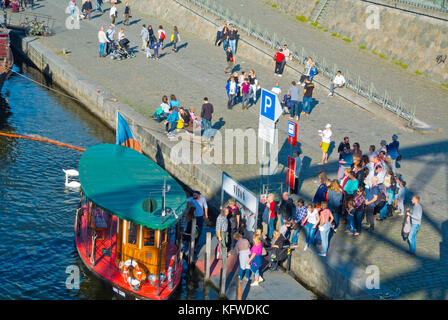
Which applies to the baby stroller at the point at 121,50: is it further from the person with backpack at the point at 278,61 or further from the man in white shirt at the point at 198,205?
the man in white shirt at the point at 198,205

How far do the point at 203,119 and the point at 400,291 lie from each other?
11508 millimetres

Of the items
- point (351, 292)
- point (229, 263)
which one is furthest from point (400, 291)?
point (229, 263)

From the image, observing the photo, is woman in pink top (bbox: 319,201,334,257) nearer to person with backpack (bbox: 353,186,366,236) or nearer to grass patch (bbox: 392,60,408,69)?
person with backpack (bbox: 353,186,366,236)

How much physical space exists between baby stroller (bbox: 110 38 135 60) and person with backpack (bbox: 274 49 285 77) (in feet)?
26.9

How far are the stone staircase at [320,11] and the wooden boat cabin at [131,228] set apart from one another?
79.0ft

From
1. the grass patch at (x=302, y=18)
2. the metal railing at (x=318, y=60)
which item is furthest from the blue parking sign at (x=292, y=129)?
the grass patch at (x=302, y=18)

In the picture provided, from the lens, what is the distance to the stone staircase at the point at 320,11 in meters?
39.2

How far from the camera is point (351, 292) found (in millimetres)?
15031

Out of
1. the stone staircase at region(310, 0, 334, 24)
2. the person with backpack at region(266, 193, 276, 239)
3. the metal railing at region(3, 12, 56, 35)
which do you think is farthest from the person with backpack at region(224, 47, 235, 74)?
the person with backpack at region(266, 193, 276, 239)

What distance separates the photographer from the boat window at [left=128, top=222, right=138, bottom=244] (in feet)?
52.4

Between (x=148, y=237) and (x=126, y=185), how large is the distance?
1851mm

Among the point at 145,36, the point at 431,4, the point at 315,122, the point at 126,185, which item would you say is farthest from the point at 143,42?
the point at 126,185

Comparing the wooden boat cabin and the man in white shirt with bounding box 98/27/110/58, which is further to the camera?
the man in white shirt with bounding box 98/27/110/58

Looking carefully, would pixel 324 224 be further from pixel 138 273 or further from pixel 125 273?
pixel 125 273
